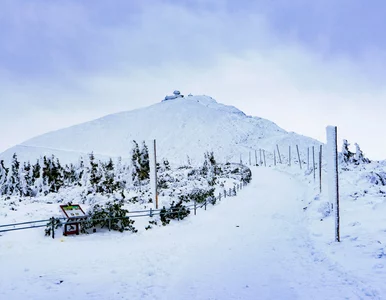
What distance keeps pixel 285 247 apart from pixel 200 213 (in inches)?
346

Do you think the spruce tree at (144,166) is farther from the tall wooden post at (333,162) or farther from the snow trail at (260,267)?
the tall wooden post at (333,162)

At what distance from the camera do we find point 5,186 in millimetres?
38094

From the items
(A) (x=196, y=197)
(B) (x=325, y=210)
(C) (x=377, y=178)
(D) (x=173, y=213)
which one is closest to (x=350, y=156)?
(C) (x=377, y=178)

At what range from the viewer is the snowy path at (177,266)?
7996mm

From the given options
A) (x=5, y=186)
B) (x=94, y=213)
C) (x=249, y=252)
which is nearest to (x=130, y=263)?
(x=249, y=252)

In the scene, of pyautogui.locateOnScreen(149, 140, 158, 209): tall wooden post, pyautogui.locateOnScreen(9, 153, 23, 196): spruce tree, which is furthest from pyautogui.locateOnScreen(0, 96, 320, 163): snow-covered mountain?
pyautogui.locateOnScreen(149, 140, 158, 209): tall wooden post

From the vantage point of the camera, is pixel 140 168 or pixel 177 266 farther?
pixel 140 168

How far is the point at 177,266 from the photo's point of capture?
33.7ft

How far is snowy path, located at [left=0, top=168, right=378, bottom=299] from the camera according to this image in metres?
8.00

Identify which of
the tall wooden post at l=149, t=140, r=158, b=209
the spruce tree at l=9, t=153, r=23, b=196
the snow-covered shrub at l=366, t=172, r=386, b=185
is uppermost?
the tall wooden post at l=149, t=140, r=158, b=209

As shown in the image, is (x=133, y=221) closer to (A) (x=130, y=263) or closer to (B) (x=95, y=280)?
(A) (x=130, y=263)

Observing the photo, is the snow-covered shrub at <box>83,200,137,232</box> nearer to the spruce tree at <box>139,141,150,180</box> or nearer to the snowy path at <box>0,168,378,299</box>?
the snowy path at <box>0,168,378,299</box>

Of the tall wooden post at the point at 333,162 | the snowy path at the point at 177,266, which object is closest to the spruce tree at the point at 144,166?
the snowy path at the point at 177,266

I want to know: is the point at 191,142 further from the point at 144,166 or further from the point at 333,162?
the point at 333,162
